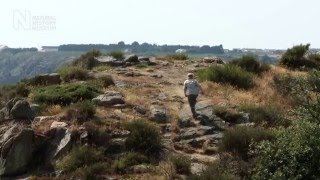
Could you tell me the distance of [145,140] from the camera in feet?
48.7

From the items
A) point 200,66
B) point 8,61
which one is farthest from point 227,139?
point 8,61

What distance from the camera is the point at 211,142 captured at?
15.4m

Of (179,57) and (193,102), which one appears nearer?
(193,102)

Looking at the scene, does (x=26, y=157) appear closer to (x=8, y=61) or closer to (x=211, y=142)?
(x=211, y=142)

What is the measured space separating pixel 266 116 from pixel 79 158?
267 inches

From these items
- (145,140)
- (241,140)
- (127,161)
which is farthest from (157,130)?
(241,140)

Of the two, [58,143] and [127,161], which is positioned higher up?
[58,143]

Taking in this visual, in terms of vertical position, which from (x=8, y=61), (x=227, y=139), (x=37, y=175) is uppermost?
(x=227, y=139)

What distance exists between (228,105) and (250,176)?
19.8ft

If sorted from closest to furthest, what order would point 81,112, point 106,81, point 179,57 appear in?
point 81,112
point 106,81
point 179,57

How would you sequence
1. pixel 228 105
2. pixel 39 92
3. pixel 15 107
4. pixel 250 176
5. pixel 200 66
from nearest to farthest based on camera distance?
1. pixel 250 176
2. pixel 15 107
3. pixel 228 105
4. pixel 39 92
5. pixel 200 66

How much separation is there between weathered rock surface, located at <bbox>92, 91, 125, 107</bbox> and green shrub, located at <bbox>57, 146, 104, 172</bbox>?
4183mm

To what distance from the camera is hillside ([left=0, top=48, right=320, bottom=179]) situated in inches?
498

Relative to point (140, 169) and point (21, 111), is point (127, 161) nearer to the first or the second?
point (140, 169)
